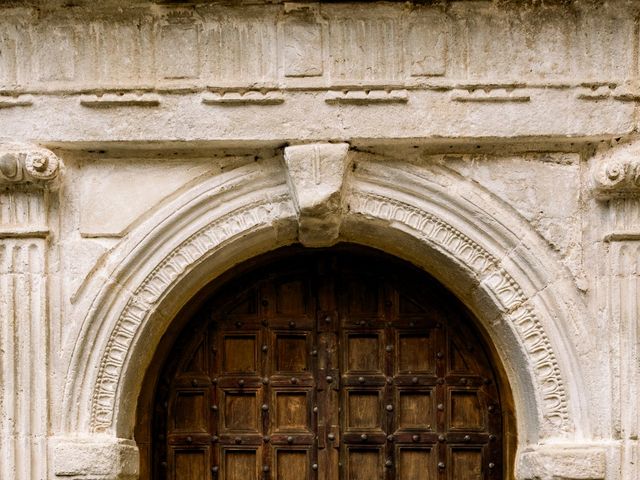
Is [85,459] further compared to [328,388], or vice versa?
[328,388]

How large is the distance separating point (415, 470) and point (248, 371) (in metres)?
0.74

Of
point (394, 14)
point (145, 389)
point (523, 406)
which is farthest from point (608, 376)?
point (145, 389)

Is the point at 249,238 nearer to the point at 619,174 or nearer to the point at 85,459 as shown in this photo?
the point at 85,459

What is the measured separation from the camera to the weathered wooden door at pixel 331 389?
4.07 m

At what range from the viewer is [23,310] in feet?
12.1

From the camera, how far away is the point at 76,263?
147 inches

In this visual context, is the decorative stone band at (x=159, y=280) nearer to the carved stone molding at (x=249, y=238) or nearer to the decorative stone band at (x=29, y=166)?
the carved stone molding at (x=249, y=238)

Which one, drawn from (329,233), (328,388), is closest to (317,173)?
(329,233)

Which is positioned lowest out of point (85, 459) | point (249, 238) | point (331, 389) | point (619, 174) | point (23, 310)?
point (85, 459)

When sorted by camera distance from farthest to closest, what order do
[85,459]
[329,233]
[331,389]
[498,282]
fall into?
[331,389], [329,233], [498,282], [85,459]

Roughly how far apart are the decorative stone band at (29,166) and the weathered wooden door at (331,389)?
87 cm

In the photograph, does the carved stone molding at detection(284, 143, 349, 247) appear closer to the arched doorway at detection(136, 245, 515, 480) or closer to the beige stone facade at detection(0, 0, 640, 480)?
the beige stone facade at detection(0, 0, 640, 480)

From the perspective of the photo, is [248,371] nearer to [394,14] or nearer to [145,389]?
[145,389]

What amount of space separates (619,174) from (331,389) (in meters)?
1.35
